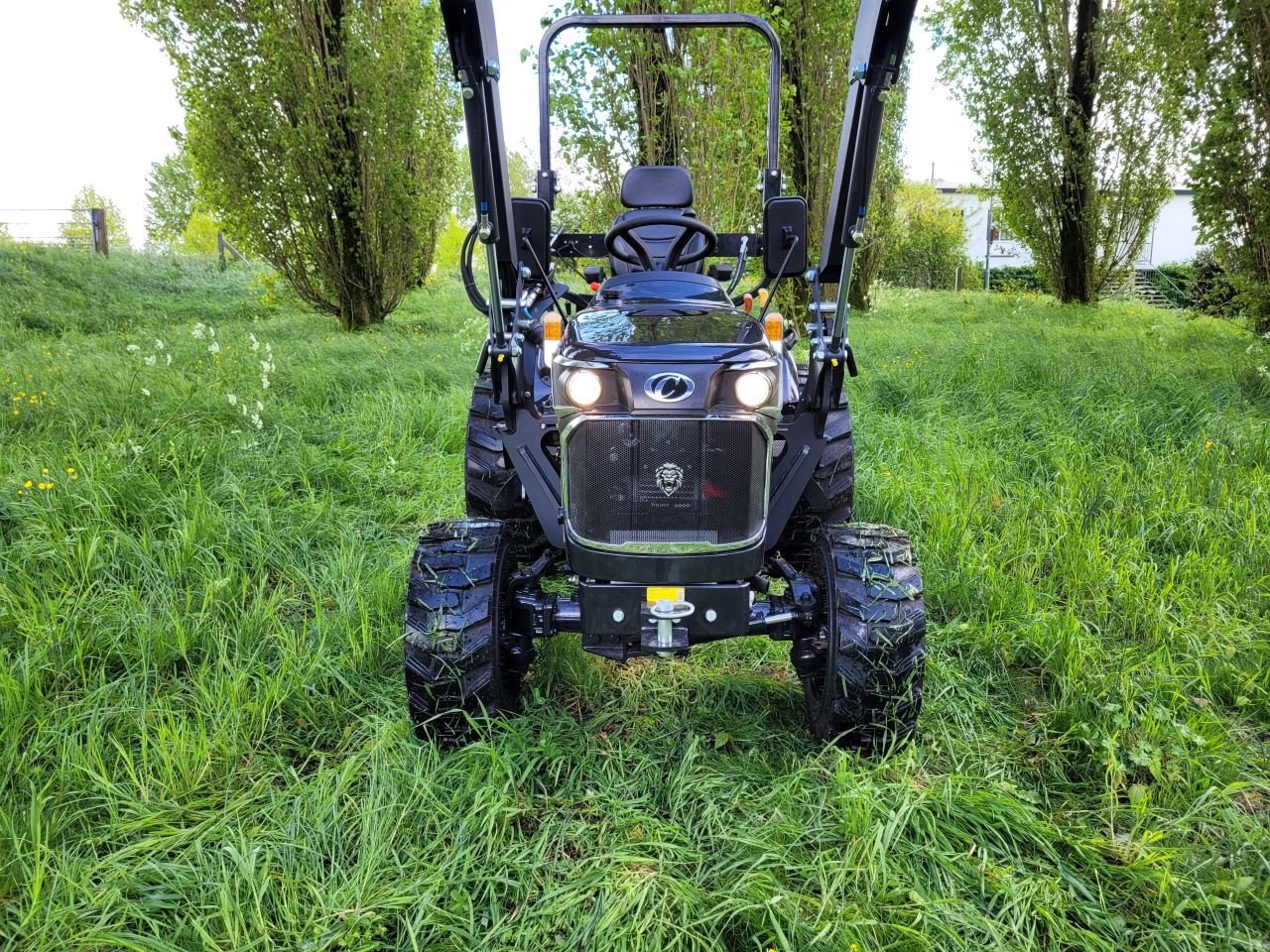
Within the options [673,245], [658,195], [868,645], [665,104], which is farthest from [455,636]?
[665,104]

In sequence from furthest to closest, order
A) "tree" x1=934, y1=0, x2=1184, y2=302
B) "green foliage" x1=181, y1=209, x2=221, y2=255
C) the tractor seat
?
"green foliage" x1=181, y1=209, x2=221, y2=255 < "tree" x1=934, y1=0, x2=1184, y2=302 < the tractor seat

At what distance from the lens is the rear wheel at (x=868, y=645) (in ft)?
7.25

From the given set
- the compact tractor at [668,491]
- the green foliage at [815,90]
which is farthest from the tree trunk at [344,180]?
the compact tractor at [668,491]

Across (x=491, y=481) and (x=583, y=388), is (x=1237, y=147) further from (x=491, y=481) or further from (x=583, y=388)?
(x=583, y=388)

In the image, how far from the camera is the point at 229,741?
7.51 ft

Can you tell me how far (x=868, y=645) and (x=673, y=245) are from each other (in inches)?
61.8

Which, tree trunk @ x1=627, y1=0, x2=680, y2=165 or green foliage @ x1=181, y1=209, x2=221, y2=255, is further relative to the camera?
green foliage @ x1=181, y1=209, x2=221, y2=255

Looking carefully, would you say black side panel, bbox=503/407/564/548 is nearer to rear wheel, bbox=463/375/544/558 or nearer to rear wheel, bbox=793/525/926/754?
rear wheel, bbox=463/375/544/558

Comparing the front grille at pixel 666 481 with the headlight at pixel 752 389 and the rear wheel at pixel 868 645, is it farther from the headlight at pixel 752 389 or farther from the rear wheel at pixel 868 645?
the rear wheel at pixel 868 645

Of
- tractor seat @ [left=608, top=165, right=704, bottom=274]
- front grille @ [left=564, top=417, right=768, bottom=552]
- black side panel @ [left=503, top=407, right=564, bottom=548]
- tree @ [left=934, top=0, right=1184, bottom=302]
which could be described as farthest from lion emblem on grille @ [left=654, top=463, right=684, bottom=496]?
tree @ [left=934, top=0, right=1184, bottom=302]

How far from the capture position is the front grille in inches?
81.3

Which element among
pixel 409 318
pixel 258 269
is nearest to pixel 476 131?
pixel 409 318

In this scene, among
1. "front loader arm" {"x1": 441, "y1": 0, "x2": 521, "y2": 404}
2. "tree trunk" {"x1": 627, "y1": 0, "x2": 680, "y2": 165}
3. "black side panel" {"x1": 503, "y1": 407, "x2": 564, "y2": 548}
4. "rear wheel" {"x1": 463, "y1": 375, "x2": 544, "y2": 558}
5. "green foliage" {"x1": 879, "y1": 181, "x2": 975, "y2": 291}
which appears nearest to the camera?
"front loader arm" {"x1": 441, "y1": 0, "x2": 521, "y2": 404}

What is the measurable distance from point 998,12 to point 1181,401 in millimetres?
8901
